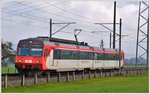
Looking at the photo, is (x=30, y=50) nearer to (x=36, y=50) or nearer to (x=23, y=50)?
(x=36, y=50)

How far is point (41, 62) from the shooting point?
111 feet

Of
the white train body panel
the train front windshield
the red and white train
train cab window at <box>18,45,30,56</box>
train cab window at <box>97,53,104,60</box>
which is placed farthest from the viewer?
train cab window at <box>97,53,104,60</box>

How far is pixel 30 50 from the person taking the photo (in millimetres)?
34594

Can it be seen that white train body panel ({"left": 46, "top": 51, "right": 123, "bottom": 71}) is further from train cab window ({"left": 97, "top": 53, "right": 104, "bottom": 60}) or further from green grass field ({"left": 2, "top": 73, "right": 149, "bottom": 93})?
green grass field ({"left": 2, "top": 73, "right": 149, "bottom": 93})

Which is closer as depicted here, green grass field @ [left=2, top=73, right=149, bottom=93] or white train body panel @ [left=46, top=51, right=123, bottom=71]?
green grass field @ [left=2, top=73, right=149, bottom=93]

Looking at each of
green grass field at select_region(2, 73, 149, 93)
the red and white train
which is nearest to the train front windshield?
the red and white train

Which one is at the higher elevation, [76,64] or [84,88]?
[76,64]

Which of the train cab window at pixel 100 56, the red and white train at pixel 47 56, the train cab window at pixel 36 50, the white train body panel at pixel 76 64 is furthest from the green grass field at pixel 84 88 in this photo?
the train cab window at pixel 100 56

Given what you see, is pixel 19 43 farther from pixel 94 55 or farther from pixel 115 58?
pixel 115 58

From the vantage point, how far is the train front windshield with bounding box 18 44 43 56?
34219 millimetres

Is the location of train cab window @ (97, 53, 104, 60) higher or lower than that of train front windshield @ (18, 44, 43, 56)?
lower

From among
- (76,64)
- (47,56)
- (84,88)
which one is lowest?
(84,88)

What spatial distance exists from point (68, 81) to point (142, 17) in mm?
26883

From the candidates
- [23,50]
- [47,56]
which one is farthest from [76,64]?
[23,50]
